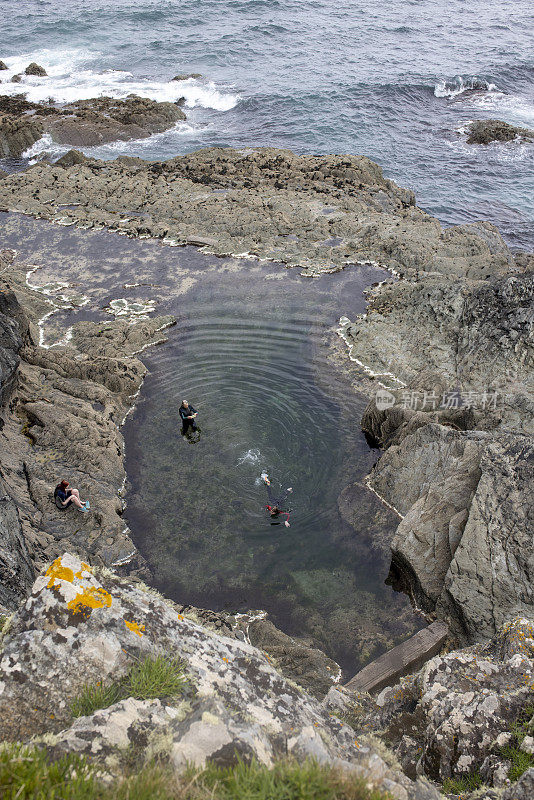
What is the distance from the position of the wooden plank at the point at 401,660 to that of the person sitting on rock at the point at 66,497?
27.6 ft

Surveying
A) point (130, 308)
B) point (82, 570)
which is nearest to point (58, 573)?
point (82, 570)

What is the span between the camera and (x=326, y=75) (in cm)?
6438

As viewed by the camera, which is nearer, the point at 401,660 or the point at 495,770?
the point at 495,770

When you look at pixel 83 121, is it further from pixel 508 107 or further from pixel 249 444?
pixel 508 107

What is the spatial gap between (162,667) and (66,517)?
A: 9773 mm

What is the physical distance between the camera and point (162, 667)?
601cm

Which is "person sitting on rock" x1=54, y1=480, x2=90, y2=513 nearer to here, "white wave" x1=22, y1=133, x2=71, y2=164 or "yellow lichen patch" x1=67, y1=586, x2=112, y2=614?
"yellow lichen patch" x1=67, y1=586, x2=112, y2=614

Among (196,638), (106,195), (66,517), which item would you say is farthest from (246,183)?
(196,638)

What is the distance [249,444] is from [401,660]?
8.30 meters

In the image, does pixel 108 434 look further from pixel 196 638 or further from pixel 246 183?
pixel 246 183

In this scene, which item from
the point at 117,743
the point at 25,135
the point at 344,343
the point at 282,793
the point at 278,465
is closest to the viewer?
the point at 282,793

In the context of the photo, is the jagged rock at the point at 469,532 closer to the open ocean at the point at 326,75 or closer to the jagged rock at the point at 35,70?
the open ocean at the point at 326,75

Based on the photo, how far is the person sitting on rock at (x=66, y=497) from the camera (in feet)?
47.7

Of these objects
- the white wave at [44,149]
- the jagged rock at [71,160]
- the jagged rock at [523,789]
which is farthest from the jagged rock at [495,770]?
the white wave at [44,149]
